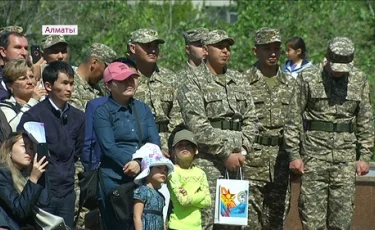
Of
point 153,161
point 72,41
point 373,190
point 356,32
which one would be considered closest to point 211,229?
point 153,161

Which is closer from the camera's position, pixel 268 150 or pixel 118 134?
pixel 118 134

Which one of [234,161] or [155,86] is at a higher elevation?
[155,86]

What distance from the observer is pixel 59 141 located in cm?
978

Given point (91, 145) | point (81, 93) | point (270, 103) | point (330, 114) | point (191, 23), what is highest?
point (191, 23)

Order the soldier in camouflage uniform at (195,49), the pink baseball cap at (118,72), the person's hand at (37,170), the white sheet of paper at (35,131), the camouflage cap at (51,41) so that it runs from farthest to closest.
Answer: the soldier in camouflage uniform at (195,49)
the camouflage cap at (51,41)
the pink baseball cap at (118,72)
the white sheet of paper at (35,131)
the person's hand at (37,170)

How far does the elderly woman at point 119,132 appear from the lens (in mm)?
9883

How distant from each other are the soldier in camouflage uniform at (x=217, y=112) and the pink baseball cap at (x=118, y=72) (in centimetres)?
136

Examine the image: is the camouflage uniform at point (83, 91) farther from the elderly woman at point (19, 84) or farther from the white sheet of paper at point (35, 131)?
the white sheet of paper at point (35, 131)

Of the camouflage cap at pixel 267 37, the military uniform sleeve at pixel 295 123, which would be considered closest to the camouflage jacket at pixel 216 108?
the military uniform sleeve at pixel 295 123

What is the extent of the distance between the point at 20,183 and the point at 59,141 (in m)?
0.80

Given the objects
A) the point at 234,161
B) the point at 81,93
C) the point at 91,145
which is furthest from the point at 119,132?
the point at 81,93

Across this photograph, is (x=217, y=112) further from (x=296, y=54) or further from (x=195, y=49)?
(x=296, y=54)

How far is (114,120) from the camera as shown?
32.9 feet

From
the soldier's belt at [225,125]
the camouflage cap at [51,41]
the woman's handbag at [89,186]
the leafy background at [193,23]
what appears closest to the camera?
the woman's handbag at [89,186]
